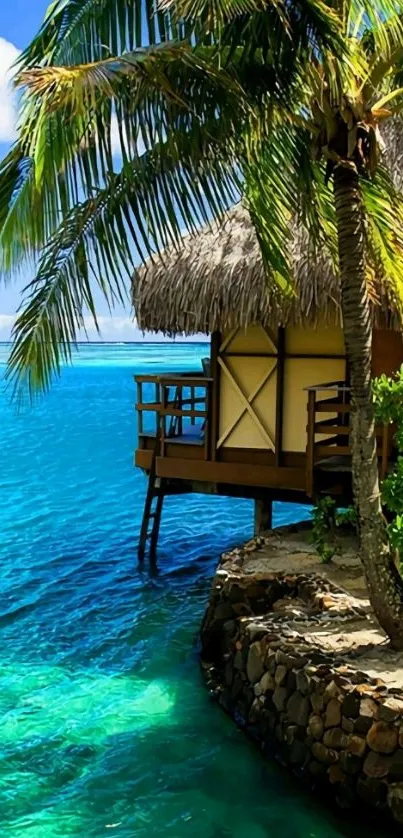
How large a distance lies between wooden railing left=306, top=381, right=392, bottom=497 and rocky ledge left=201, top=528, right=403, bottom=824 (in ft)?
3.19

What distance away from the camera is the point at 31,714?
6.07 m

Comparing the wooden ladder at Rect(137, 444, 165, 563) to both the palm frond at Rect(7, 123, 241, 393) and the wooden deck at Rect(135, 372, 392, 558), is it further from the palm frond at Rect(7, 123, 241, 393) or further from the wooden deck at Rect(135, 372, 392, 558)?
the palm frond at Rect(7, 123, 241, 393)

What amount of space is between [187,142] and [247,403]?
4559mm

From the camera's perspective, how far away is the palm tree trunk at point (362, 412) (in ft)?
15.7

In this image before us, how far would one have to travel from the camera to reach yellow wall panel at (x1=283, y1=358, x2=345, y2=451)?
847 cm

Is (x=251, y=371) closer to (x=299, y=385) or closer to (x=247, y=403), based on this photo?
(x=247, y=403)

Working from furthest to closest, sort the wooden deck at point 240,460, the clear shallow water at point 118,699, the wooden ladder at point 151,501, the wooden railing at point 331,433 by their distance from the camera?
Answer: 1. the wooden ladder at point 151,501
2. the wooden deck at point 240,460
3. the wooden railing at point 331,433
4. the clear shallow water at point 118,699

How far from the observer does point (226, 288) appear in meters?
7.88

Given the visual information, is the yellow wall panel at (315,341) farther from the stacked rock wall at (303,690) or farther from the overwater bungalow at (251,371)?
the stacked rock wall at (303,690)

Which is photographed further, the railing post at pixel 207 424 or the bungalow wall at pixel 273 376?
the railing post at pixel 207 424

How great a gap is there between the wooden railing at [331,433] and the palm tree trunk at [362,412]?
2022 millimetres

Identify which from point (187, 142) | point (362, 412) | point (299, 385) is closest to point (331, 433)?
point (299, 385)

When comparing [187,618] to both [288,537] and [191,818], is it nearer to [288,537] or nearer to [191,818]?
[288,537]

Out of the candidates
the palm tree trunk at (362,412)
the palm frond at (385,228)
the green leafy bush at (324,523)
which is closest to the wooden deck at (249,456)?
the green leafy bush at (324,523)
